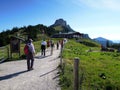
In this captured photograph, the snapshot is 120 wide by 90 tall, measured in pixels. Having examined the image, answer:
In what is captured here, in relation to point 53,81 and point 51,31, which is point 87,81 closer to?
point 53,81

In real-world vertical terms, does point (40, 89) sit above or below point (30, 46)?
below

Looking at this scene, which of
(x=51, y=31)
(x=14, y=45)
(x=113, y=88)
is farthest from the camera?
(x=51, y=31)

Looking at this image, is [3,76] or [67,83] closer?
[67,83]

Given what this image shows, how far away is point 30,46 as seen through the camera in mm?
18828

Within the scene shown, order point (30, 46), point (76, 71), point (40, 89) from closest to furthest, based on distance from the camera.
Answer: point (76, 71), point (40, 89), point (30, 46)

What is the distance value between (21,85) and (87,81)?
15.7 ft

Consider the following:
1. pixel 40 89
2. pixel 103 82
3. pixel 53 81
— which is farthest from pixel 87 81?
pixel 40 89

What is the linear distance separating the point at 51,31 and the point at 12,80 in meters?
149

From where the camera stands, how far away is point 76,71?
10023 millimetres

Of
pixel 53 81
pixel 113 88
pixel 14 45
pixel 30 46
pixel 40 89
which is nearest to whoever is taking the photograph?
pixel 40 89

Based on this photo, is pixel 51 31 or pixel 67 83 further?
pixel 51 31

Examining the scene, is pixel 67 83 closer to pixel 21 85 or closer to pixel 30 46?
pixel 21 85

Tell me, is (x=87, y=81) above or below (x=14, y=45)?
below

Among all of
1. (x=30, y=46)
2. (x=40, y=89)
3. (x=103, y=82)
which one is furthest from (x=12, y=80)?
(x=103, y=82)
